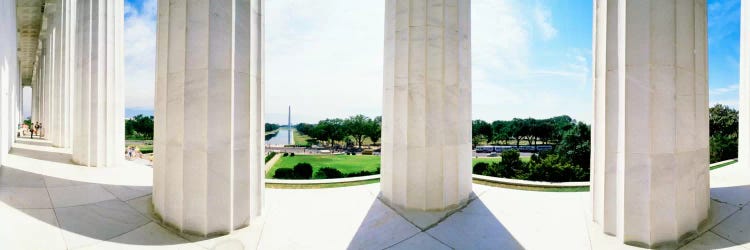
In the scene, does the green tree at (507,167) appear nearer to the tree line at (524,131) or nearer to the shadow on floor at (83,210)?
the shadow on floor at (83,210)

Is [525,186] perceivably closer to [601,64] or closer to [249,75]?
[601,64]

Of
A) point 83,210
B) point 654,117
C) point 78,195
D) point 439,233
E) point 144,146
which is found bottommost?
point 144,146

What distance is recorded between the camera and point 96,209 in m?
9.38

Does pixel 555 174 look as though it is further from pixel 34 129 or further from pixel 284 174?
pixel 34 129

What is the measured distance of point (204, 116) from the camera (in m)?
8.85

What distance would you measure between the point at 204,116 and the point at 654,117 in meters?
12.6

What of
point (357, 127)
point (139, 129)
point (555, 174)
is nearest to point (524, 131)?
point (357, 127)

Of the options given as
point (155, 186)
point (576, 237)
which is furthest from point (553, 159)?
point (155, 186)

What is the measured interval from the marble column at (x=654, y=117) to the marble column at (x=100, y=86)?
20639mm

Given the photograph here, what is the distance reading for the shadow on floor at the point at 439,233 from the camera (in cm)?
913

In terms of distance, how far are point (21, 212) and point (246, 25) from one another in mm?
8192

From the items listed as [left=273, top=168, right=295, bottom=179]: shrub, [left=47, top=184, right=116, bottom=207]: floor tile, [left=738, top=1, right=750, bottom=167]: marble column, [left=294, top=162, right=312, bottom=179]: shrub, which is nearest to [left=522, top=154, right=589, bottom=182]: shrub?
[left=738, top=1, right=750, bottom=167]: marble column

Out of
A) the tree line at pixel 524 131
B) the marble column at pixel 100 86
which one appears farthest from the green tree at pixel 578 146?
the marble column at pixel 100 86

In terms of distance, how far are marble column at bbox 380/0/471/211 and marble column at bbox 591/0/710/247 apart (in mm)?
4688
